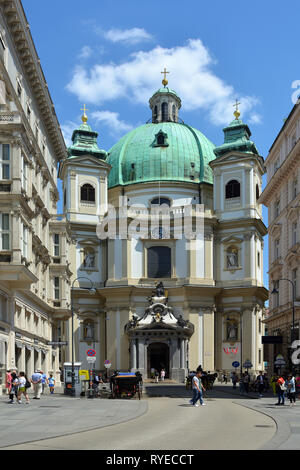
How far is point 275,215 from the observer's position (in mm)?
56156

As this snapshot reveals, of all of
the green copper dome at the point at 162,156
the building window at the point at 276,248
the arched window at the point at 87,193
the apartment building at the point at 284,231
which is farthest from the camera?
the green copper dome at the point at 162,156

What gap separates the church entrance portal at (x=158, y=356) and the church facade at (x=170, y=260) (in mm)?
110

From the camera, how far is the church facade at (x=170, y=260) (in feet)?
249

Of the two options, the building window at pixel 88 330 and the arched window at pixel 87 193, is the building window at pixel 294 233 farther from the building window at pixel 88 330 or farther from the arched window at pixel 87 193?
the arched window at pixel 87 193

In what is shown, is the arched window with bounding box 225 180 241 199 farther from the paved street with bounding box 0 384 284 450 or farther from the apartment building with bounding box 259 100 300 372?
the paved street with bounding box 0 384 284 450

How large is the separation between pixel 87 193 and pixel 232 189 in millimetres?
17848

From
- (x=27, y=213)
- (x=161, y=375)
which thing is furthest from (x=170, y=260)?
(x=27, y=213)

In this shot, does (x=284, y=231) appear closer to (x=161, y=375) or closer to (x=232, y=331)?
(x=161, y=375)

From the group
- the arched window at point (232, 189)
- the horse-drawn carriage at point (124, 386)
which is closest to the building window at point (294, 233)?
the horse-drawn carriage at point (124, 386)

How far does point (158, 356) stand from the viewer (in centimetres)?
7506

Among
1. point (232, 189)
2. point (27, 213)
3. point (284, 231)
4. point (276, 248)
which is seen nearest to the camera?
point (27, 213)

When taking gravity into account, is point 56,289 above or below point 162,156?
below
